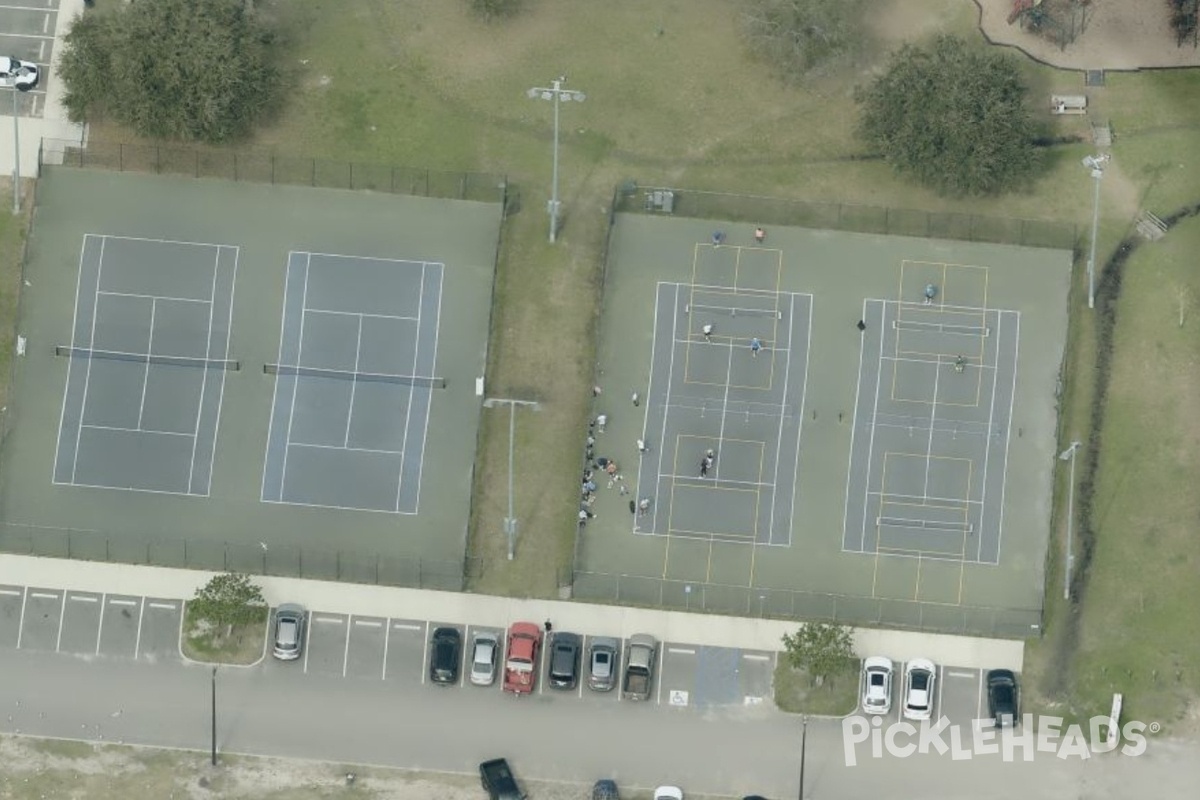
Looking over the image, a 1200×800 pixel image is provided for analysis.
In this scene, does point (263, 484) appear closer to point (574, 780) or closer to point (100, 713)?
point (100, 713)

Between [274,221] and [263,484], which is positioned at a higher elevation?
[274,221]

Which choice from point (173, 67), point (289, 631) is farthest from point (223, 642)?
point (173, 67)

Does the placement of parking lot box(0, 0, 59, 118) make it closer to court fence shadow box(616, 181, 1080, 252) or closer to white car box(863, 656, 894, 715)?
court fence shadow box(616, 181, 1080, 252)

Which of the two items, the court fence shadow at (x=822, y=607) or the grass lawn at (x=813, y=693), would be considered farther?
the court fence shadow at (x=822, y=607)

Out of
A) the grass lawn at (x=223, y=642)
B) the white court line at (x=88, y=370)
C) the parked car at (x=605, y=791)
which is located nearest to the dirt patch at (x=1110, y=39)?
the parked car at (x=605, y=791)

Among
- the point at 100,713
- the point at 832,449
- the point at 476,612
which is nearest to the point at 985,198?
the point at 832,449

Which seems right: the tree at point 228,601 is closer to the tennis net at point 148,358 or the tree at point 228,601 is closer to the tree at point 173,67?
the tennis net at point 148,358
